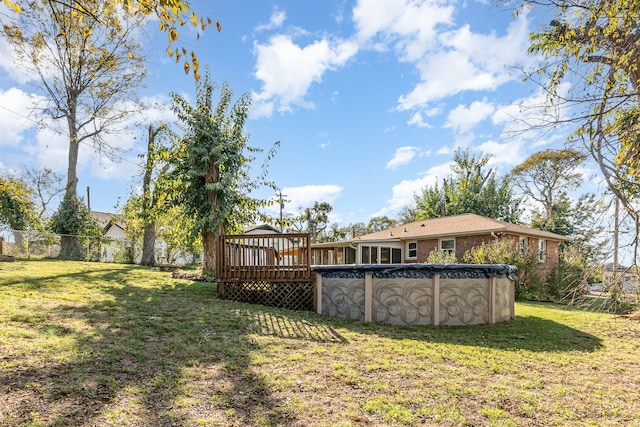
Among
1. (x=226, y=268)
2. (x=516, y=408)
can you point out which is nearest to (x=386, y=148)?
(x=226, y=268)

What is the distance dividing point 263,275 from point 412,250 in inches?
536

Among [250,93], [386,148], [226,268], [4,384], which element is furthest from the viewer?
[386,148]

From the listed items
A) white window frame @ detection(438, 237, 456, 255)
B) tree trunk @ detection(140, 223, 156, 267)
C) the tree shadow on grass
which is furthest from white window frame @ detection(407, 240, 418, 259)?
the tree shadow on grass

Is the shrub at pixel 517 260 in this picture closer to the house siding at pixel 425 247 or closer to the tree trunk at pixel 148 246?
the house siding at pixel 425 247

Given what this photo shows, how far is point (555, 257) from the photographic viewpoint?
784 inches

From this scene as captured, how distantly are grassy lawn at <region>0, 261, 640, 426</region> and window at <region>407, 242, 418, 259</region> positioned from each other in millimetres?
13242

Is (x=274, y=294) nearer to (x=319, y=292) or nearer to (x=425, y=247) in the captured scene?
(x=319, y=292)

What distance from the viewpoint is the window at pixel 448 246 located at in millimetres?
18406

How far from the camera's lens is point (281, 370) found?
403 cm

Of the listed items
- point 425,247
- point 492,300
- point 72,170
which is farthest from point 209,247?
point 425,247

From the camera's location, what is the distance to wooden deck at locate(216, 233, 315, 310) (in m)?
8.71

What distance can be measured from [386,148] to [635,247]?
15595 mm

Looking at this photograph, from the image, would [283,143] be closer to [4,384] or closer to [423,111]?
[423,111]

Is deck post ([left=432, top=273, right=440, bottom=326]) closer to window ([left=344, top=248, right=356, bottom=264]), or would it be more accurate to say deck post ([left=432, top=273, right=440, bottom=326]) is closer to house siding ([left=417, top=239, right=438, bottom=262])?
house siding ([left=417, top=239, right=438, bottom=262])
